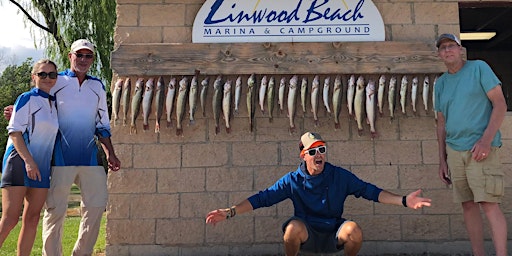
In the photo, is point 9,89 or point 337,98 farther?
point 9,89

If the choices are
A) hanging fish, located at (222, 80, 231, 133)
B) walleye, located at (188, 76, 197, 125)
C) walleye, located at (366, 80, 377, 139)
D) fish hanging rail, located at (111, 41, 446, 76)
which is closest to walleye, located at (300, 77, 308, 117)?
fish hanging rail, located at (111, 41, 446, 76)

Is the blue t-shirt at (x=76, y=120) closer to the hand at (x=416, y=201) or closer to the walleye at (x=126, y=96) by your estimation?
the walleye at (x=126, y=96)

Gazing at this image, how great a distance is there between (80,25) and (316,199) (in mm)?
8905

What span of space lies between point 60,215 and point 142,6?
7.92 ft

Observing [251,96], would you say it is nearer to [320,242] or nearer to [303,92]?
[303,92]

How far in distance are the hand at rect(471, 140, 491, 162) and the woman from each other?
127 inches

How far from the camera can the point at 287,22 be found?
457 centimetres

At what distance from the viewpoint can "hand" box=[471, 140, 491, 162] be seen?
314 centimetres

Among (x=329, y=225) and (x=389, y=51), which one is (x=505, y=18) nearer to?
(x=389, y=51)

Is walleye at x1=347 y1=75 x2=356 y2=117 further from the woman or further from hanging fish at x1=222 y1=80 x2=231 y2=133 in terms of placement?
the woman

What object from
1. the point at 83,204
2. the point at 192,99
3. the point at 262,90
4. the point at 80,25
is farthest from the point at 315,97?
the point at 80,25

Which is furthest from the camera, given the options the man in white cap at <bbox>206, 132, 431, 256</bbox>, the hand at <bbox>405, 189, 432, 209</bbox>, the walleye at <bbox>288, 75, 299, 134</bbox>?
the walleye at <bbox>288, 75, 299, 134</bbox>

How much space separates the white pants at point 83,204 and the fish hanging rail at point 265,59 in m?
1.35

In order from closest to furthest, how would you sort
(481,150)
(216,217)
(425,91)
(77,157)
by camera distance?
(216,217) < (481,150) < (77,157) < (425,91)
